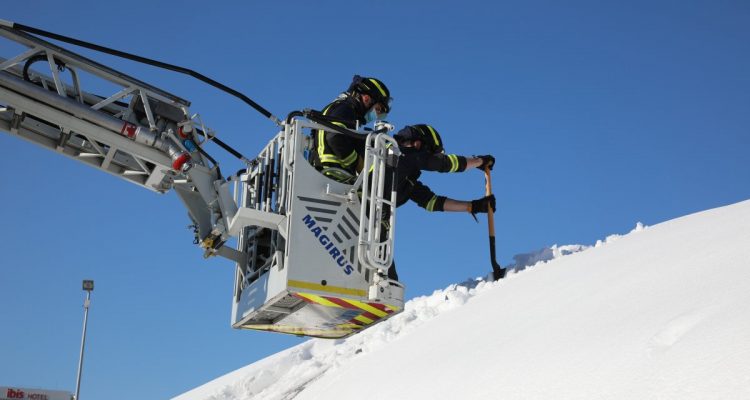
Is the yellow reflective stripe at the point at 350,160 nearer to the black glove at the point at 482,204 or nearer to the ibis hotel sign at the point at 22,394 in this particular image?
the black glove at the point at 482,204

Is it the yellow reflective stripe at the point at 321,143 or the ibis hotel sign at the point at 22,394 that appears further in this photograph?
the ibis hotel sign at the point at 22,394

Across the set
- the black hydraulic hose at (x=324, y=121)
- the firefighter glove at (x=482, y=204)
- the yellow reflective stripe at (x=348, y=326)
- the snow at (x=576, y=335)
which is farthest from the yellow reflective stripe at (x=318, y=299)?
the firefighter glove at (x=482, y=204)

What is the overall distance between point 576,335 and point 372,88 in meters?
3.53

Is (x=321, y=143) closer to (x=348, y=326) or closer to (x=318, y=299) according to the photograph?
(x=318, y=299)

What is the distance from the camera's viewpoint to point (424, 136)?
1082cm

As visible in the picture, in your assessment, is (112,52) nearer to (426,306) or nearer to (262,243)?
(262,243)

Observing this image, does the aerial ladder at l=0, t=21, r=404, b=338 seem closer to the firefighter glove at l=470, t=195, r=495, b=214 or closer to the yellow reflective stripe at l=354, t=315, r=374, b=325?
the yellow reflective stripe at l=354, t=315, r=374, b=325

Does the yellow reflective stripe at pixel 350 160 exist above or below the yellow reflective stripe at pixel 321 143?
below

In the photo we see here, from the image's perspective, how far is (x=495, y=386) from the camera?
633cm

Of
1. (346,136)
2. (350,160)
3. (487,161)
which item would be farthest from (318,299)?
(487,161)

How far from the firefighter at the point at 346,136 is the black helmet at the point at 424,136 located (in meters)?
1.58

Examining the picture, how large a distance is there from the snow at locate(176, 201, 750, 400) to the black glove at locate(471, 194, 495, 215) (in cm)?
99

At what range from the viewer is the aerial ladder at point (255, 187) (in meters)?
7.91

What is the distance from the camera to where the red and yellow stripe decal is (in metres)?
7.91
